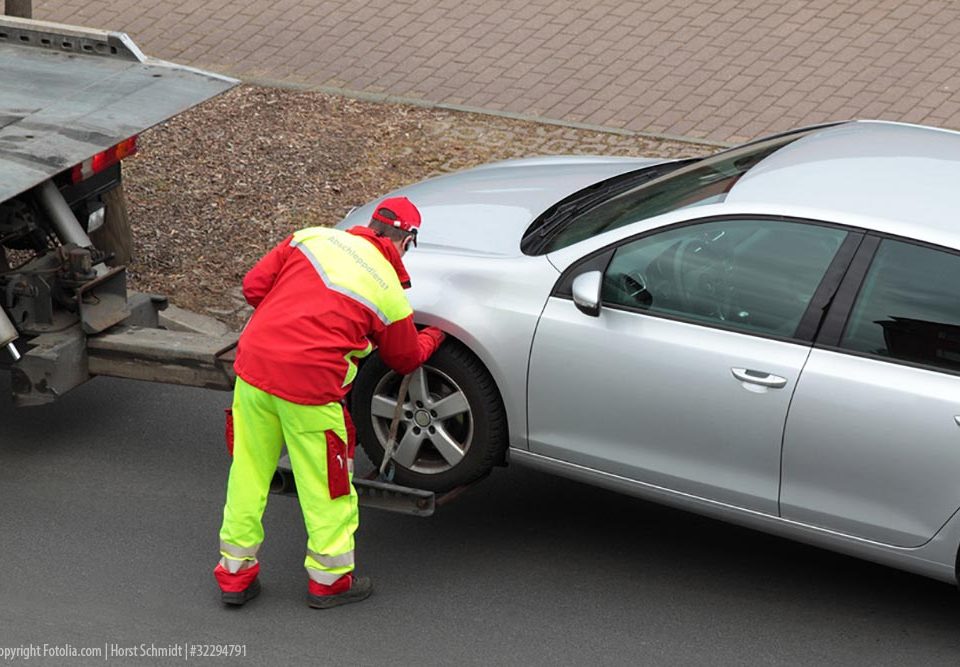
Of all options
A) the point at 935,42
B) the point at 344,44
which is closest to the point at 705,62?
the point at 935,42

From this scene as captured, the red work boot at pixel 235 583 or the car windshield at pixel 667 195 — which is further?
the car windshield at pixel 667 195

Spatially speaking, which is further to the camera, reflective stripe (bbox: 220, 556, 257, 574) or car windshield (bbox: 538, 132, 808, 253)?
car windshield (bbox: 538, 132, 808, 253)

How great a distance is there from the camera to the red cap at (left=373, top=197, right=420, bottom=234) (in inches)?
226

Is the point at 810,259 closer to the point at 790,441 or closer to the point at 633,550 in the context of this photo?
the point at 790,441

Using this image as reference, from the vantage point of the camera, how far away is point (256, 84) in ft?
37.7

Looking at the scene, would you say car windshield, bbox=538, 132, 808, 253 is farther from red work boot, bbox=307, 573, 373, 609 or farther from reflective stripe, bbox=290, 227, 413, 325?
red work boot, bbox=307, 573, 373, 609

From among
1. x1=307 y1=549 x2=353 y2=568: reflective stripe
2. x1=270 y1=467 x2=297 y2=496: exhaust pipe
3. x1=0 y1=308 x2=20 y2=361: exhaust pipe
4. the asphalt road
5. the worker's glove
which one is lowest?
the asphalt road

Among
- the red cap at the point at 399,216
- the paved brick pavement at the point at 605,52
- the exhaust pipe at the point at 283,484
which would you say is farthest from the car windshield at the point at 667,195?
the paved brick pavement at the point at 605,52

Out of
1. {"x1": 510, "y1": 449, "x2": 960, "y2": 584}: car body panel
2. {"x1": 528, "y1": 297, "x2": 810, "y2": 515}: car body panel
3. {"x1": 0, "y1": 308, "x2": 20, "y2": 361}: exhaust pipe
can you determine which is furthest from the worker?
{"x1": 0, "y1": 308, "x2": 20, "y2": 361}: exhaust pipe

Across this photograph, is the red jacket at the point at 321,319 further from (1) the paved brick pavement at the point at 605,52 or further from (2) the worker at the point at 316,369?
(1) the paved brick pavement at the point at 605,52

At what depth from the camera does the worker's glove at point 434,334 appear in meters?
6.05

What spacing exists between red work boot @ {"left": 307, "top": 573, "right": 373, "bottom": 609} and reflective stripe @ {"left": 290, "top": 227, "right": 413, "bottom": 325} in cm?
108

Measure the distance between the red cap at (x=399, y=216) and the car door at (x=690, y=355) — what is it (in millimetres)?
661

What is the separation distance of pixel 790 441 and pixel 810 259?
27.3 inches
